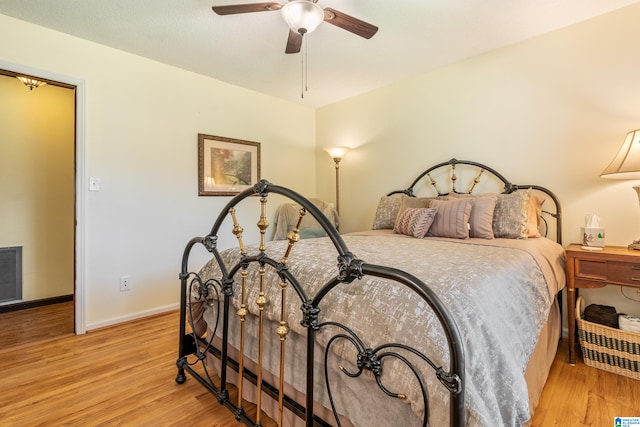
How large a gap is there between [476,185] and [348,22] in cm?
184

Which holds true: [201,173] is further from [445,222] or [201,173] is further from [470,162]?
[470,162]

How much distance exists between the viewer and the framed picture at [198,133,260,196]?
325 centimetres

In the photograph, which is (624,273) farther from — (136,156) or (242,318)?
(136,156)

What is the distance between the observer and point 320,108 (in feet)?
14.2

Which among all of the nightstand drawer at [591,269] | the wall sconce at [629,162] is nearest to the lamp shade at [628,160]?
the wall sconce at [629,162]

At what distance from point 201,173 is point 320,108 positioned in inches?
77.3

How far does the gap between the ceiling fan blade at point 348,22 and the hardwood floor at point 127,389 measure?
217 centimetres

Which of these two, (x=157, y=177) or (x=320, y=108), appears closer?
(x=157, y=177)

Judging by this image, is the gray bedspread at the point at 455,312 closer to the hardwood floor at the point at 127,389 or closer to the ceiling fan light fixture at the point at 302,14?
the hardwood floor at the point at 127,389

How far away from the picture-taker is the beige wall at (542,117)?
2.18 meters

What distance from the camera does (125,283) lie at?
9.05 ft

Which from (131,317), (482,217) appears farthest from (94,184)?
(482,217)

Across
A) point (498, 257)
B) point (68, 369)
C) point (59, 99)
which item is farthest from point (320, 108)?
point (68, 369)

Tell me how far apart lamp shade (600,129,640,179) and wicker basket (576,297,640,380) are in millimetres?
943
